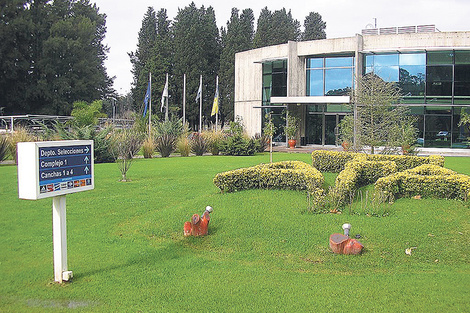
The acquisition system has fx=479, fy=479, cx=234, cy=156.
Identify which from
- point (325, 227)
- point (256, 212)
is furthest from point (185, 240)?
point (325, 227)

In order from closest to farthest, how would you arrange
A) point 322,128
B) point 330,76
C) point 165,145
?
point 165,145 → point 330,76 → point 322,128

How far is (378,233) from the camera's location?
7.46 metres

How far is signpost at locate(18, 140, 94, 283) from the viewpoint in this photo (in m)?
5.41

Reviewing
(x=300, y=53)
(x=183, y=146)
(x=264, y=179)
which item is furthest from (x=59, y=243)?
(x=300, y=53)

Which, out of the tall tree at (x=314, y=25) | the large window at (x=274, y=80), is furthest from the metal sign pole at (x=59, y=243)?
the tall tree at (x=314, y=25)

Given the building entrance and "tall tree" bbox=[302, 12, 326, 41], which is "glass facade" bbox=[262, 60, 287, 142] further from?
"tall tree" bbox=[302, 12, 326, 41]

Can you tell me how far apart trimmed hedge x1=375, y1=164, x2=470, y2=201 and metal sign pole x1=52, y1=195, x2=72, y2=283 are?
597 cm

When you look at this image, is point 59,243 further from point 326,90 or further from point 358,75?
point 326,90

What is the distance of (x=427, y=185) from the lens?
938 centimetres

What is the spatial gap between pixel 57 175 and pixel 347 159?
952cm

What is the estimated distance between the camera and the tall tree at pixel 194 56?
47.4 meters

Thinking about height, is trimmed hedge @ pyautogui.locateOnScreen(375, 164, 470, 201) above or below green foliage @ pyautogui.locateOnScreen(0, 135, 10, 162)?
below

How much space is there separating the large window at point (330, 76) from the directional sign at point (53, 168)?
964 inches

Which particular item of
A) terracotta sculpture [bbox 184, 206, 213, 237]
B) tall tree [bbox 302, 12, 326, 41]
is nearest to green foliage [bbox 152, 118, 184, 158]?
terracotta sculpture [bbox 184, 206, 213, 237]
